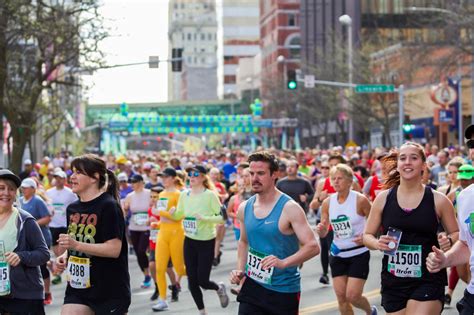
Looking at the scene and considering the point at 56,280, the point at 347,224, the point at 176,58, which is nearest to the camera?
the point at 347,224

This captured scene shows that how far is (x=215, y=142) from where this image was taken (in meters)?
176

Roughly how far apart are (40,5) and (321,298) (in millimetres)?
19006

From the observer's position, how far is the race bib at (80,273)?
26.4ft

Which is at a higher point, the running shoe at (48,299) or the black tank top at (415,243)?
the black tank top at (415,243)

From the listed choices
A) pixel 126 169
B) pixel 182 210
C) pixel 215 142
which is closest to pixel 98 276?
pixel 182 210

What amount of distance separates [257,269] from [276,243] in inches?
8.3

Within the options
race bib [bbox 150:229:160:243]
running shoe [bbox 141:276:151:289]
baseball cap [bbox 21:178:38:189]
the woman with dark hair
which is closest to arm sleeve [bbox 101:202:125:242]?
the woman with dark hair

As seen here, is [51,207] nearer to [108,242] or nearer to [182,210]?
[182,210]

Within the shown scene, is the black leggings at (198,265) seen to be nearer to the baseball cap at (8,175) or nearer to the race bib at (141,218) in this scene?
the race bib at (141,218)

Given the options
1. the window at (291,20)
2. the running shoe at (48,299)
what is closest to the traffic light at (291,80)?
the running shoe at (48,299)

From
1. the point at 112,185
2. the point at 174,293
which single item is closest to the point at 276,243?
the point at 112,185

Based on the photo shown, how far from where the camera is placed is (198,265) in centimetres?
1360

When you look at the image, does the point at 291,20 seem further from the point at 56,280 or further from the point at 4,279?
the point at 4,279

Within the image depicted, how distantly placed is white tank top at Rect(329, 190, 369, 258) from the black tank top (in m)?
3.23
